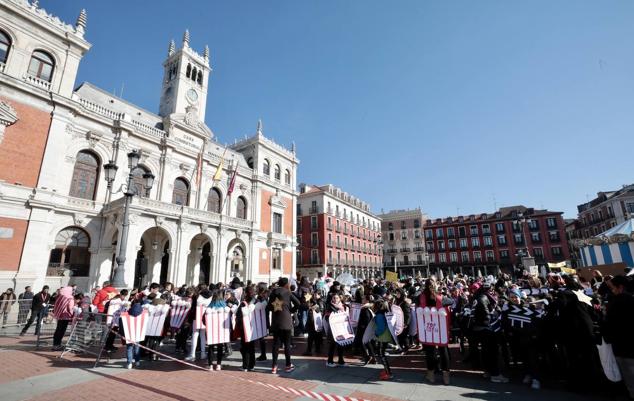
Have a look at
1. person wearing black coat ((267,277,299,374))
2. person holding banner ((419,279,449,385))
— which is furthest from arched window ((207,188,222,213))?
person holding banner ((419,279,449,385))

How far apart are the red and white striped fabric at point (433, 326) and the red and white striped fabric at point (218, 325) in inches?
170

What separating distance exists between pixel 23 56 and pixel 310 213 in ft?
114

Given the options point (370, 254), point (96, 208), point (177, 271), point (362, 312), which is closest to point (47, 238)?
point (96, 208)

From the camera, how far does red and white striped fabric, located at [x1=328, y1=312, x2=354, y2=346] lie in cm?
674

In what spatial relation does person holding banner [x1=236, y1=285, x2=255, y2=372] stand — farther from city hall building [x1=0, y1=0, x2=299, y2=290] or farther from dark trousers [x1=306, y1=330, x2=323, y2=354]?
city hall building [x1=0, y1=0, x2=299, y2=290]

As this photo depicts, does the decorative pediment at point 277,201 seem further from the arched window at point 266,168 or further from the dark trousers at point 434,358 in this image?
the dark trousers at point 434,358

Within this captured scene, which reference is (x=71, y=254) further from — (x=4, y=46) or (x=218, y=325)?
(x=218, y=325)

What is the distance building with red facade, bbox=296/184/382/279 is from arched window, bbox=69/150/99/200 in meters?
28.4

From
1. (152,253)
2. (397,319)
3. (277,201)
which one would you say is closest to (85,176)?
(152,253)

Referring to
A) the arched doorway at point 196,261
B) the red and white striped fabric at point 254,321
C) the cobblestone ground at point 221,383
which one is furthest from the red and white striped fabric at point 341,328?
the arched doorway at point 196,261

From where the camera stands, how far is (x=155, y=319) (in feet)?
25.0

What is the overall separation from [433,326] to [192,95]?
30929mm

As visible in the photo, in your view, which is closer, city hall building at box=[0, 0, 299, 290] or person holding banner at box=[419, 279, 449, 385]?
person holding banner at box=[419, 279, 449, 385]

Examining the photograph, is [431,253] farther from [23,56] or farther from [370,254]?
[23,56]
